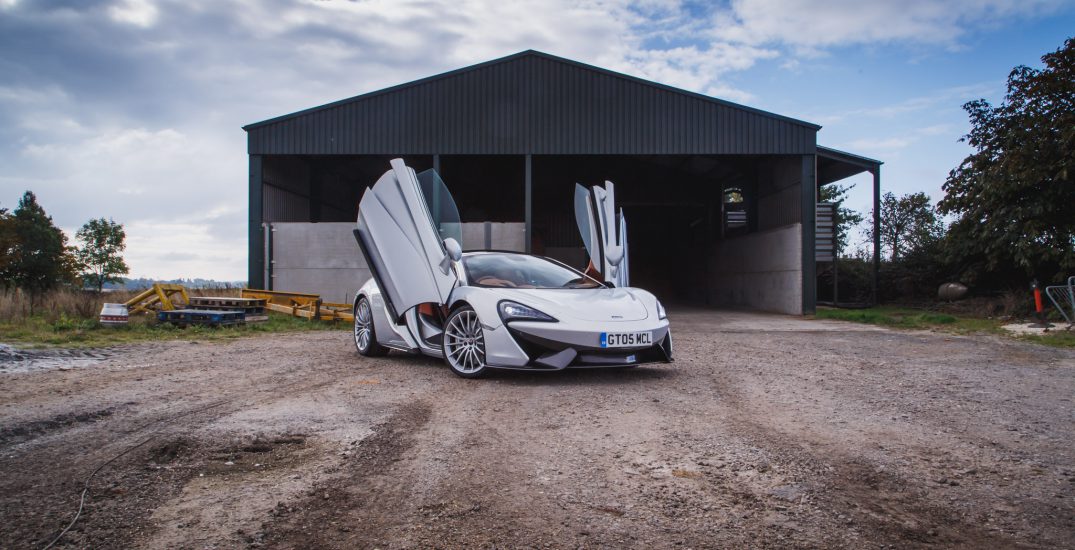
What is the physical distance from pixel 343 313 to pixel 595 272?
22.2ft

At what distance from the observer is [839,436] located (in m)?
3.50

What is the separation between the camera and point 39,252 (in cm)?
4772

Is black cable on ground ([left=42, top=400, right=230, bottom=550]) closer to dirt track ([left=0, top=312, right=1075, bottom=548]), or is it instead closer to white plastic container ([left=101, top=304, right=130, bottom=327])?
dirt track ([left=0, top=312, right=1075, bottom=548])

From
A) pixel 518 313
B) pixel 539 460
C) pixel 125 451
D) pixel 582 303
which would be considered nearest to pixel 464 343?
pixel 518 313

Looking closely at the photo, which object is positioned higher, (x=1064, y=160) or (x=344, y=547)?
(x=1064, y=160)

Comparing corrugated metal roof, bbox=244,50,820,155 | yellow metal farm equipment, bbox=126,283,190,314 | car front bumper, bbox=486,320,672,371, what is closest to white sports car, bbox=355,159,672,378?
car front bumper, bbox=486,320,672,371

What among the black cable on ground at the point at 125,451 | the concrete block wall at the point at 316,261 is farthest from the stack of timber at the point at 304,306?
the black cable on ground at the point at 125,451

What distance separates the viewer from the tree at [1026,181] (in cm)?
1490

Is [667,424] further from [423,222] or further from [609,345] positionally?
[423,222]

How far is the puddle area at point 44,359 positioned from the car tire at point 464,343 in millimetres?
3657

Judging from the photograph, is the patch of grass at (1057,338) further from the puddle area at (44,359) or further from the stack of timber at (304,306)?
the puddle area at (44,359)

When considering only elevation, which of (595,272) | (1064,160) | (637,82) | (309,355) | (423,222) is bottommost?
(309,355)

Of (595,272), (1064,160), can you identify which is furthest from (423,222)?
(1064,160)

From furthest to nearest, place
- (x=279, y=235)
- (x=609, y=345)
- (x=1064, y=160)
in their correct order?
(x=279, y=235), (x=1064, y=160), (x=609, y=345)
